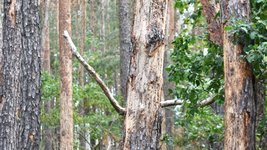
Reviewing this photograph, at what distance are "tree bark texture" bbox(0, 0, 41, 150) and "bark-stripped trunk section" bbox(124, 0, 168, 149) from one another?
1.81m

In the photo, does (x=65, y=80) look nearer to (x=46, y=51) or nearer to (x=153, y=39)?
(x=153, y=39)

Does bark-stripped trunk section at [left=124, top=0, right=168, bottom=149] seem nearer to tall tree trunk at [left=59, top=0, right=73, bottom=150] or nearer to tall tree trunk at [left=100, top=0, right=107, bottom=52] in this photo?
tall tree trunk at [left=59, top=0, right=73, bottom=150]

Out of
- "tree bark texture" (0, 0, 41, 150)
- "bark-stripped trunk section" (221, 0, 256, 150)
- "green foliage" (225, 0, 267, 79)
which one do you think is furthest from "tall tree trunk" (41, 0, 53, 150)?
"green foliage" (225, 0, 267, 79)

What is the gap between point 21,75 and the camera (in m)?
6.10

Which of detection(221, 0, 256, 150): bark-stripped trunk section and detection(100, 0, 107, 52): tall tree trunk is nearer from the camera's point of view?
detection(221, 0, 256, 150): bark-stripped trunk section

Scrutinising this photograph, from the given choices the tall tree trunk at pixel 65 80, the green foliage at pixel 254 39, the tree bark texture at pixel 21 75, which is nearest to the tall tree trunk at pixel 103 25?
the tall tree trunk at pixel 65 80

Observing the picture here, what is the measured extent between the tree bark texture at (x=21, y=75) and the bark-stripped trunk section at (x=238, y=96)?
2172 mm

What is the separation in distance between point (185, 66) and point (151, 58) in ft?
7.04

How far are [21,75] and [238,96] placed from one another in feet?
8.07

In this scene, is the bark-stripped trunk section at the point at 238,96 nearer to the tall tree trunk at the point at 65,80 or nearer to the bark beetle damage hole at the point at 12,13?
the bark beetle damage hole at the point at 12,13

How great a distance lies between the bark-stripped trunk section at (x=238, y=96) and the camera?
560cm

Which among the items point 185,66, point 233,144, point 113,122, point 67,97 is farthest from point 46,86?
point 233,144

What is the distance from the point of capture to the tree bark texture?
602 centimetres

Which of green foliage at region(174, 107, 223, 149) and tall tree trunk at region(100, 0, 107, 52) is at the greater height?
tall tree trunk at region(100, 0, 107, 52)
